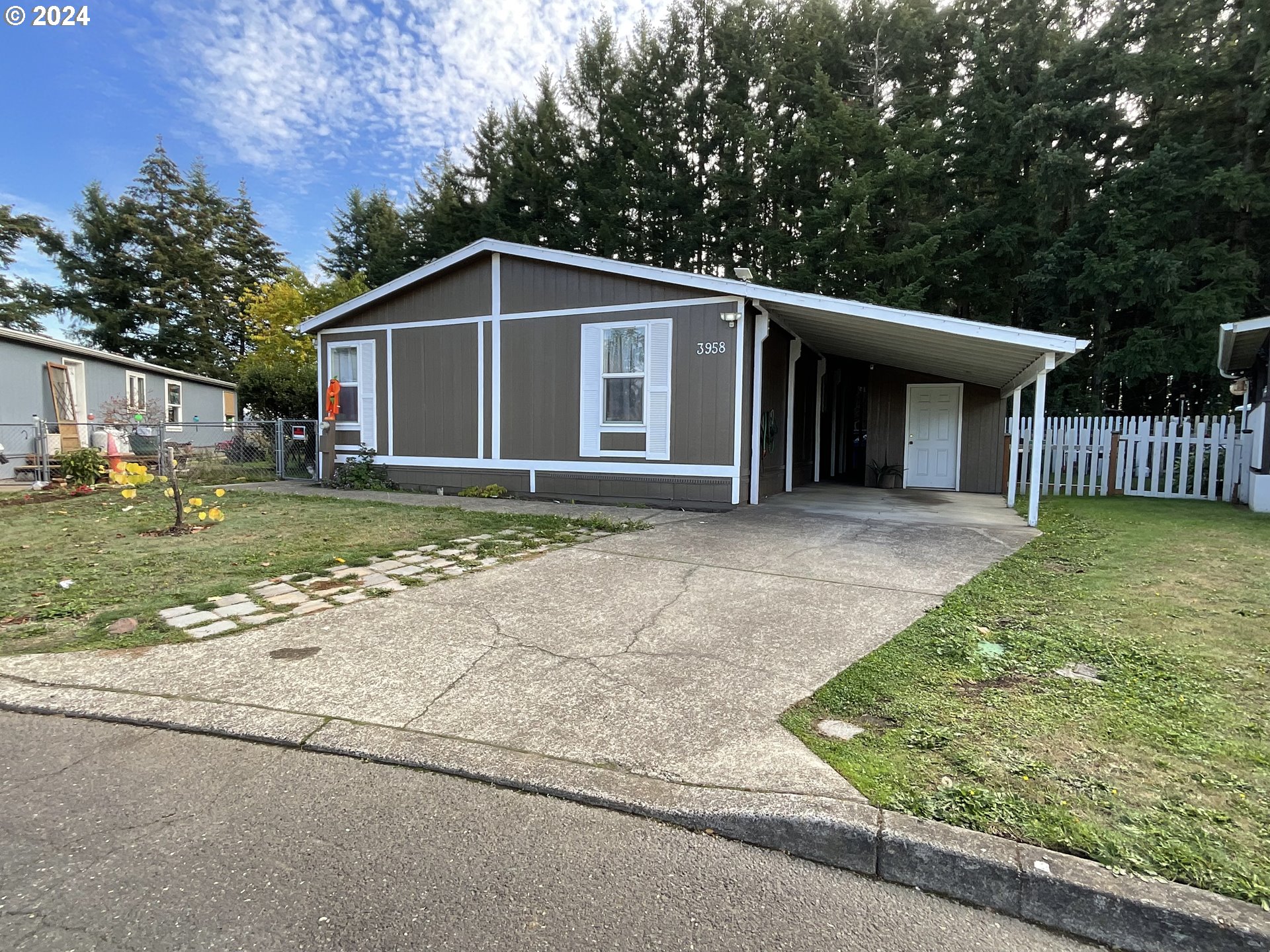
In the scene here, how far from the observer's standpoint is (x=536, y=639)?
3992 mm

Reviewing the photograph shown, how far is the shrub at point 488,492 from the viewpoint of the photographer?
10906mm

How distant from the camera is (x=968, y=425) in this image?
12.8m

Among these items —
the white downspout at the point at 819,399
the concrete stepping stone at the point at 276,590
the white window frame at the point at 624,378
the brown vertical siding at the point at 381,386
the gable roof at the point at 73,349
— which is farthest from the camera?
the gable roof at the point at 73,349

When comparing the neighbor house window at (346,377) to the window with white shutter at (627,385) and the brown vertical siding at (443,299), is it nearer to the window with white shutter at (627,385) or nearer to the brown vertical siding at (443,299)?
the brown vertical siding at (443,299)

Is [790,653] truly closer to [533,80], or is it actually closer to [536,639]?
[536,639]

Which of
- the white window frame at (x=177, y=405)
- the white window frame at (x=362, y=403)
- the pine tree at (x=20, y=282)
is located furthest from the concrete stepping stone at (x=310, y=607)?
the pine tree at (x=20, y=282)

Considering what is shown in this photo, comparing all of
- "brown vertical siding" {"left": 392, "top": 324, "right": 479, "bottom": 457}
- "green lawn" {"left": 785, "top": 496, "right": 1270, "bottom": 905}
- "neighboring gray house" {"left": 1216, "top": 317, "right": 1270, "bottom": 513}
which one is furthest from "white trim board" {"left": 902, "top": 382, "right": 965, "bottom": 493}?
"brown vertical siding" {"left": 392, "top": 324, "right": 479, "bottom": 457}

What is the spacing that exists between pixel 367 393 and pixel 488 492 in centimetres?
363

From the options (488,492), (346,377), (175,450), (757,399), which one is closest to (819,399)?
(757,399)

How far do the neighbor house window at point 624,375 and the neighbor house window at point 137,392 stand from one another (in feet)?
52.5

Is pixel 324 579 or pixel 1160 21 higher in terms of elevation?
pixel 1160 21

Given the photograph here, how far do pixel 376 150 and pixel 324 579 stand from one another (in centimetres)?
2105

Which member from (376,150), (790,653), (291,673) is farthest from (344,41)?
(790,653)

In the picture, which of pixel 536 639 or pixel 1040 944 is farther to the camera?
pixel 536 639
